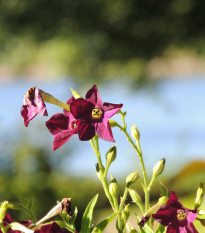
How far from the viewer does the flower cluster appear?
1.34 ft

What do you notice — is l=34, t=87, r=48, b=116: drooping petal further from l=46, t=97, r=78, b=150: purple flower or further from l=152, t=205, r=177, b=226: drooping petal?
l=152, t=205, r=177, b=226: drooping petal

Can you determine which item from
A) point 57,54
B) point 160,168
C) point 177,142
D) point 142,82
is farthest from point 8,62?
point 160,168

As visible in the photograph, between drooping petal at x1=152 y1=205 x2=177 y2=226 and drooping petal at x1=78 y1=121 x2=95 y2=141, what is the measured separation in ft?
0.29

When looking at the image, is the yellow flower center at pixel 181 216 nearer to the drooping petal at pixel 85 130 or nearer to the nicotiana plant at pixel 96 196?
the nicotiana plant at pixel 96 196

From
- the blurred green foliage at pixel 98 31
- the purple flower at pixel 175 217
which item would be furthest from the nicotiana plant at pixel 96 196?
the blurred green foliage at pixel 98 31

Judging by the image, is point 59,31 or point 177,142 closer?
point 177,142

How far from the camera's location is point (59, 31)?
4.02 meters

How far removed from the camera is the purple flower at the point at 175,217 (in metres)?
0.40

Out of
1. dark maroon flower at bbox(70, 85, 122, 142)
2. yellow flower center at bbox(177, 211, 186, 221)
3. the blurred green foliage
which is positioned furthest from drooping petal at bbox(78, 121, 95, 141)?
the blurred green foliage

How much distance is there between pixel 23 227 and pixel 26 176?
6.03 ft

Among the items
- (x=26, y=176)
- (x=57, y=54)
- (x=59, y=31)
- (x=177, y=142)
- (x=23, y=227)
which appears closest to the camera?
(x=23, y=227)

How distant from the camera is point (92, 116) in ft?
1.42

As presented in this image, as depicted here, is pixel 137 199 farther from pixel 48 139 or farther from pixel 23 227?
pixel 48 139

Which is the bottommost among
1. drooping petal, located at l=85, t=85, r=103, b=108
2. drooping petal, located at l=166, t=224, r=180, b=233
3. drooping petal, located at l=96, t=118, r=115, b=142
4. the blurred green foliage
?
drooping petal, located at l=166, t=224, r=180, b=233
